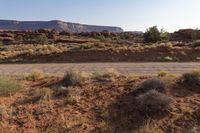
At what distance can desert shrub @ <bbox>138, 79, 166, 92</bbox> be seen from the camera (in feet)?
45.6

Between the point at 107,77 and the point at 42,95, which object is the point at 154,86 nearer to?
the point at 107,77

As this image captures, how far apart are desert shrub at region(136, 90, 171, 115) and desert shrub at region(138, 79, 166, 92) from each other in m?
1.01

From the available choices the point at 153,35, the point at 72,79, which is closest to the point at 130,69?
the point at 72,79

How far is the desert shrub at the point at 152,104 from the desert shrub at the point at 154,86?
101 cm

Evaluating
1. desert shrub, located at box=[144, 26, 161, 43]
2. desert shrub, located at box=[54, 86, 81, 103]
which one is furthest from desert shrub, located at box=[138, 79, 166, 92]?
desert shrub, located at box=[144, 26, 161, 43]

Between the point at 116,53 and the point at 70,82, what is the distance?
18.8 m

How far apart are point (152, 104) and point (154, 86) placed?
1.46 metres

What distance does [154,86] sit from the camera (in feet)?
45.7

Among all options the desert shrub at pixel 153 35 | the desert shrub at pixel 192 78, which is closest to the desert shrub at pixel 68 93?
the desert shrub at pixel 192 78

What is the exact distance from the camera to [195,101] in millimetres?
13383

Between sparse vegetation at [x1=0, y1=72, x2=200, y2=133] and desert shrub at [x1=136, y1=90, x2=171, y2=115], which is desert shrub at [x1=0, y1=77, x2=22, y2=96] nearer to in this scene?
sparse vegetation at [x1=0, y1=72, x2=200, y2=133]

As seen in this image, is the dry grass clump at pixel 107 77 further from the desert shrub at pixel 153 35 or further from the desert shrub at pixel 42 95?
the desert shrub at pixel 153 35

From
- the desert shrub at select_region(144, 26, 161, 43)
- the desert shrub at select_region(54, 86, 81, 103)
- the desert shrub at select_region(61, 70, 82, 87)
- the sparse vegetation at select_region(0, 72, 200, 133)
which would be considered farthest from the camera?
the desert shrub at select_region(144, 26, 161, 43)

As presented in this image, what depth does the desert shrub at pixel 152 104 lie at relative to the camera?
12.6 metres
